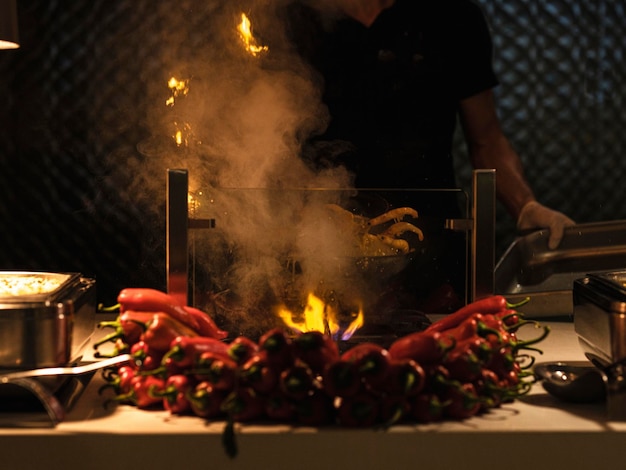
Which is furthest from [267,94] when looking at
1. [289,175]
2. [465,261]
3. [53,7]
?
[465,261]

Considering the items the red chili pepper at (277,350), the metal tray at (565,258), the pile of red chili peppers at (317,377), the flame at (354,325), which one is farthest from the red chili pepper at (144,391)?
the metal tray at (565,258)

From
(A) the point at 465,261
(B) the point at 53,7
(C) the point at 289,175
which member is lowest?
(A) the point at 465,261

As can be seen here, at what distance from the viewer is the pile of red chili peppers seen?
1407mm

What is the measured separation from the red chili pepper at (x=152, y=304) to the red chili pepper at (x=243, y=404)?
26 cm

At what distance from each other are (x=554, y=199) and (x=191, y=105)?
1545mm

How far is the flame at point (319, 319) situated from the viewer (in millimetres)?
1902

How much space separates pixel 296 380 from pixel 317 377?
4.3 inches

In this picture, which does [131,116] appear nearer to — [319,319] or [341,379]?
[319,319]

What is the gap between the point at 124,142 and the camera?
11.6 feet

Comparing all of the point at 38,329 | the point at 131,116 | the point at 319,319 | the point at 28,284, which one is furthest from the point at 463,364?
the point at 131,116

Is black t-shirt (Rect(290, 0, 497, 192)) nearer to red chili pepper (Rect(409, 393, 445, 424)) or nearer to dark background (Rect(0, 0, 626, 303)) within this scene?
dark background (Rect(0, 0, 626, 303))

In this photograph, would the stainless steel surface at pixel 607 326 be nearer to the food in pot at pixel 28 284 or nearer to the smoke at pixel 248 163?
the smoke at pixel 248 163

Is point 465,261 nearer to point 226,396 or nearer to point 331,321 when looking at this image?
point 331,321

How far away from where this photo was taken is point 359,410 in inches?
55.2
